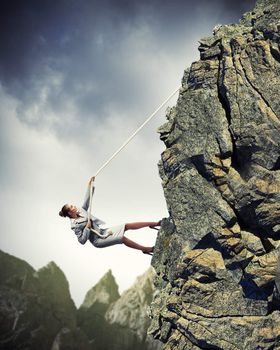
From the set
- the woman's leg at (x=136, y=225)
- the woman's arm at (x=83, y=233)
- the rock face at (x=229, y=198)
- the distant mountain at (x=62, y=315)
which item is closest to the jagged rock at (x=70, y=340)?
the distant mountain at (x=62, y=315)

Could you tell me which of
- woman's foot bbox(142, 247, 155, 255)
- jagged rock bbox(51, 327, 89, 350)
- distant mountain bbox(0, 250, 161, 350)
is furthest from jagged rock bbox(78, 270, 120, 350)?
woman's foot bbox(142, 247, 155, 255)

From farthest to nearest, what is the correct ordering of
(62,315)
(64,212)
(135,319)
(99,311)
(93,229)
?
(99,311) < (62,315) < (135,319) < (93,229) < (64,212)

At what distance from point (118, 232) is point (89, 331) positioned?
371 ft

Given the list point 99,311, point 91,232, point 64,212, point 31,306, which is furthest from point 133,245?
point 99,311

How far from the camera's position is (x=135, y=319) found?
10762 cm

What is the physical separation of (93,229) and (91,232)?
13.3 inches

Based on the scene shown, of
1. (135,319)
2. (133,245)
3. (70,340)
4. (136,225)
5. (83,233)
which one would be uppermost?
(136,225)

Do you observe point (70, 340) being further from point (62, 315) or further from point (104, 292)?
point (104, 292)

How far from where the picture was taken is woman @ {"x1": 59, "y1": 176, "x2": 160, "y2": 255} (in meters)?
19.3

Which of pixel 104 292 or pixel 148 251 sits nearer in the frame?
pixel 148 251

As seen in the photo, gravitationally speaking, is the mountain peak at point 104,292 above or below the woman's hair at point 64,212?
above

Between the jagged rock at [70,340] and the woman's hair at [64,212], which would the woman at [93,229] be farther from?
the jagged rock at [70,340]

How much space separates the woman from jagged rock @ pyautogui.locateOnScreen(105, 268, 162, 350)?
3610 inches

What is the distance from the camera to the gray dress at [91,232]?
63.2 ft
